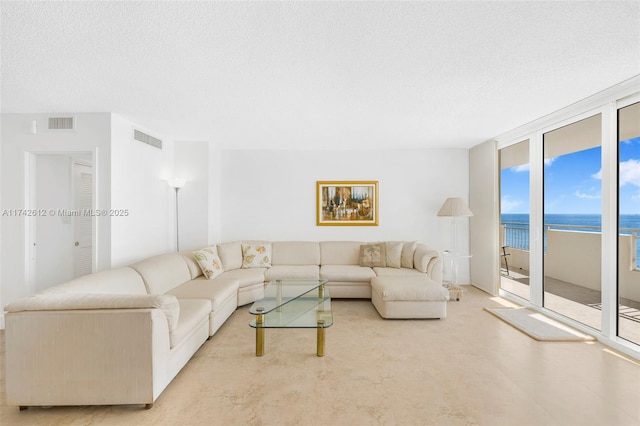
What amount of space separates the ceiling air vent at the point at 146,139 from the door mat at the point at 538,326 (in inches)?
212

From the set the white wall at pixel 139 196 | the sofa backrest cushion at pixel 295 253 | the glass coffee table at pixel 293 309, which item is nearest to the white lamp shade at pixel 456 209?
the sofa backrest cushion at pixel 295 253

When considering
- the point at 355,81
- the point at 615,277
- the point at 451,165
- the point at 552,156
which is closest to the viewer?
the point at 355,81

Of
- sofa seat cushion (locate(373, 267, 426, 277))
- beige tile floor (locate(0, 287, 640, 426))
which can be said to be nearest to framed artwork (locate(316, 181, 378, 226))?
sofa seat cushion (locate(373, 267, 426, 277))

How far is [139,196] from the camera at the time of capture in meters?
3.78

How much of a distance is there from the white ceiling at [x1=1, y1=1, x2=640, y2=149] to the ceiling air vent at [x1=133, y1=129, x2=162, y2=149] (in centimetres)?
29

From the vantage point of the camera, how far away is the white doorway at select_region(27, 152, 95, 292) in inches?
141

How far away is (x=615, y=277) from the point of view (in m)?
2.71

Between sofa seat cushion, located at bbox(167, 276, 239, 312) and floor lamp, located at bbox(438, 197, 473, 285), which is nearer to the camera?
sofa seat cushion, located at bbox(167, 276, 239, 312)

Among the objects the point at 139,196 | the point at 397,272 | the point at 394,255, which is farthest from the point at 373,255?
the point at 139,196

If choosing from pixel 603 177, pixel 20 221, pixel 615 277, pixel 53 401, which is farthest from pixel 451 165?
pixel 20 221

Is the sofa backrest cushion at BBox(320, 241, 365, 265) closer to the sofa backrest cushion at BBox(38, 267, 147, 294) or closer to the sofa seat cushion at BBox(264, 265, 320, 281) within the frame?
the sofa seat cushion at BBox(264, 265, 320, 281)

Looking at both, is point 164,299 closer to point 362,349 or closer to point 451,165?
point 362,349

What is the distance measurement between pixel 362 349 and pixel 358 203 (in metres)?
2.91

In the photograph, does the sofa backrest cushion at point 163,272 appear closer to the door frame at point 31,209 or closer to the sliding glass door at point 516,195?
the door frame at point 31,209
